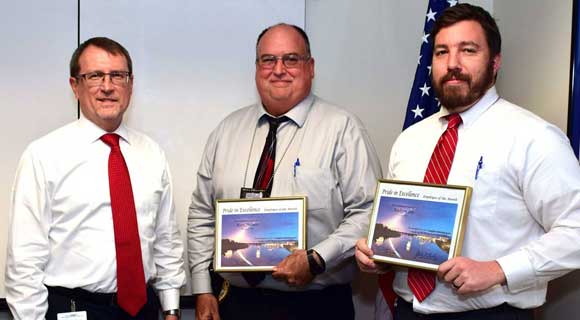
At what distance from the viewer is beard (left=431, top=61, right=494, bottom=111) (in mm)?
2318

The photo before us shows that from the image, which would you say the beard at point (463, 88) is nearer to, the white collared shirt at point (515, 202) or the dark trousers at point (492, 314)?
the white collared shirt at point (515, 202)

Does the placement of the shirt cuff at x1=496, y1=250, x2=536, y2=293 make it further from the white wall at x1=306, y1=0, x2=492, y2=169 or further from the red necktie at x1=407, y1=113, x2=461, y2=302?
the white wall at x1=306, y1=0, x2=492, y2=169

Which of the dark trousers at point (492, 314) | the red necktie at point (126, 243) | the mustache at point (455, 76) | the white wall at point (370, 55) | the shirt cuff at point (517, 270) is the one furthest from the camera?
the white wall at point (370, 55)

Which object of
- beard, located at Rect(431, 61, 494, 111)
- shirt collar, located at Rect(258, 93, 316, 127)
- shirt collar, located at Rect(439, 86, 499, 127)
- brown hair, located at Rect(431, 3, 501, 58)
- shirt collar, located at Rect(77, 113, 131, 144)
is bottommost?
shirt collar, located at Rect(77, 113, 131, 144)

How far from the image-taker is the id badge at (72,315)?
99.2 inches

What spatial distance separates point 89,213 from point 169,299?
58 cm

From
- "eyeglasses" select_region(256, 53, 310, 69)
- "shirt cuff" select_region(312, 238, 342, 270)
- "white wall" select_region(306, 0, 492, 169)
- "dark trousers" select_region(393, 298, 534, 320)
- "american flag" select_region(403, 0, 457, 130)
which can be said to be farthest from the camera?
"white wall" select_region(306, 0, 492, 169)

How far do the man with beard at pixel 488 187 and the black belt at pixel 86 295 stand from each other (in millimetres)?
1026

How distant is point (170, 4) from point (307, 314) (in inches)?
71.4

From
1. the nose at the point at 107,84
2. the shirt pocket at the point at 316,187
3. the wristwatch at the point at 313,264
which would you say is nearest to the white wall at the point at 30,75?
the nose at the point at 107,84

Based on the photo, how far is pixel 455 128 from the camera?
238cm

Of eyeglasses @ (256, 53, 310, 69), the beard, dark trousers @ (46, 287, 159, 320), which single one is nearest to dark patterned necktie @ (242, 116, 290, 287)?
eyeglasses @ (256, 53, 310, 69)

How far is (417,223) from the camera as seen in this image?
2.25 metres

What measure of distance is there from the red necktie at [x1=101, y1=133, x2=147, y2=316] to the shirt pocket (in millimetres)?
740
